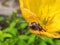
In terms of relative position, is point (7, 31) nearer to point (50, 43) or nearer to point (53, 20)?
point (50, 43)

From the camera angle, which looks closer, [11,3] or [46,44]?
[46,44]

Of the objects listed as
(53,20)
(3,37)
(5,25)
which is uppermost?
(53,20)

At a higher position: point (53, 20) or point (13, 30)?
point (53, 20)

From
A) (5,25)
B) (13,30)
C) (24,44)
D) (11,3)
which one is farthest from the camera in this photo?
(11,3)

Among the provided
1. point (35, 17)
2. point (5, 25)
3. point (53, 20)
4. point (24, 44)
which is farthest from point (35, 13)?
point (5, 25)

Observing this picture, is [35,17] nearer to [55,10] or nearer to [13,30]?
[55,10]

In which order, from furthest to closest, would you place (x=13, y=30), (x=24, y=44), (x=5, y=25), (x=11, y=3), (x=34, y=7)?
1. (x=11, y=3)
2. (x=5, y=25)
3. (x=13, y=30)
4. (x=24, y=44)
5. (x=34, y=7)
